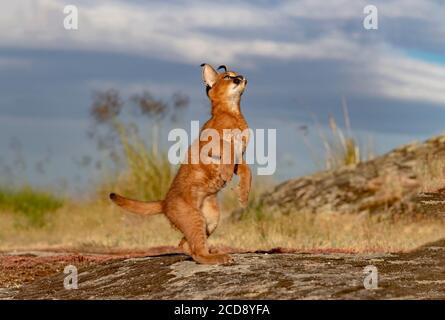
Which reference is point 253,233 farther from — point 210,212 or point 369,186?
point 210,212

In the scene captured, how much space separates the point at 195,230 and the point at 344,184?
35.2ft

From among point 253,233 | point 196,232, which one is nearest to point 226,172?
point 196,232

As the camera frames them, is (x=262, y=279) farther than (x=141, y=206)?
No

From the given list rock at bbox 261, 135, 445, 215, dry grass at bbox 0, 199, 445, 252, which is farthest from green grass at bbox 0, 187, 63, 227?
rock at bbox 261, 135, 445, 215

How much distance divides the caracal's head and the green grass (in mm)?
12592

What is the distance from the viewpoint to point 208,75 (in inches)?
291

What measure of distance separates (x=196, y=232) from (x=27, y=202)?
14.4 meters

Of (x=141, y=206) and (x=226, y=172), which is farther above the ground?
(x=226, y=172)

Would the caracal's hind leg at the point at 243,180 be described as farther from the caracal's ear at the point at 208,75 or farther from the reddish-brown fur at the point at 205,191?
the caracal's ear at the point at 208,75

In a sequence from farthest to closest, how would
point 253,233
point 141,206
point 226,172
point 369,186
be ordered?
point 369,186 < point 253,233 < point 141,206 < point 226,172

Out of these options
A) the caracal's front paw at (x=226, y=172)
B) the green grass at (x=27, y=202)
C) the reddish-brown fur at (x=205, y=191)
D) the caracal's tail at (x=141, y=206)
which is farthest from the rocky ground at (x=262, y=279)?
the green grass at (x=27, y=202)

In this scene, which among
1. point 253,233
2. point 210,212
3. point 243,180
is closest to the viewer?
point 243,180

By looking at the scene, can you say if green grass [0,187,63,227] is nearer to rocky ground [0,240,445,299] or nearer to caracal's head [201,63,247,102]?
rocky ground [0,240,445,299]
